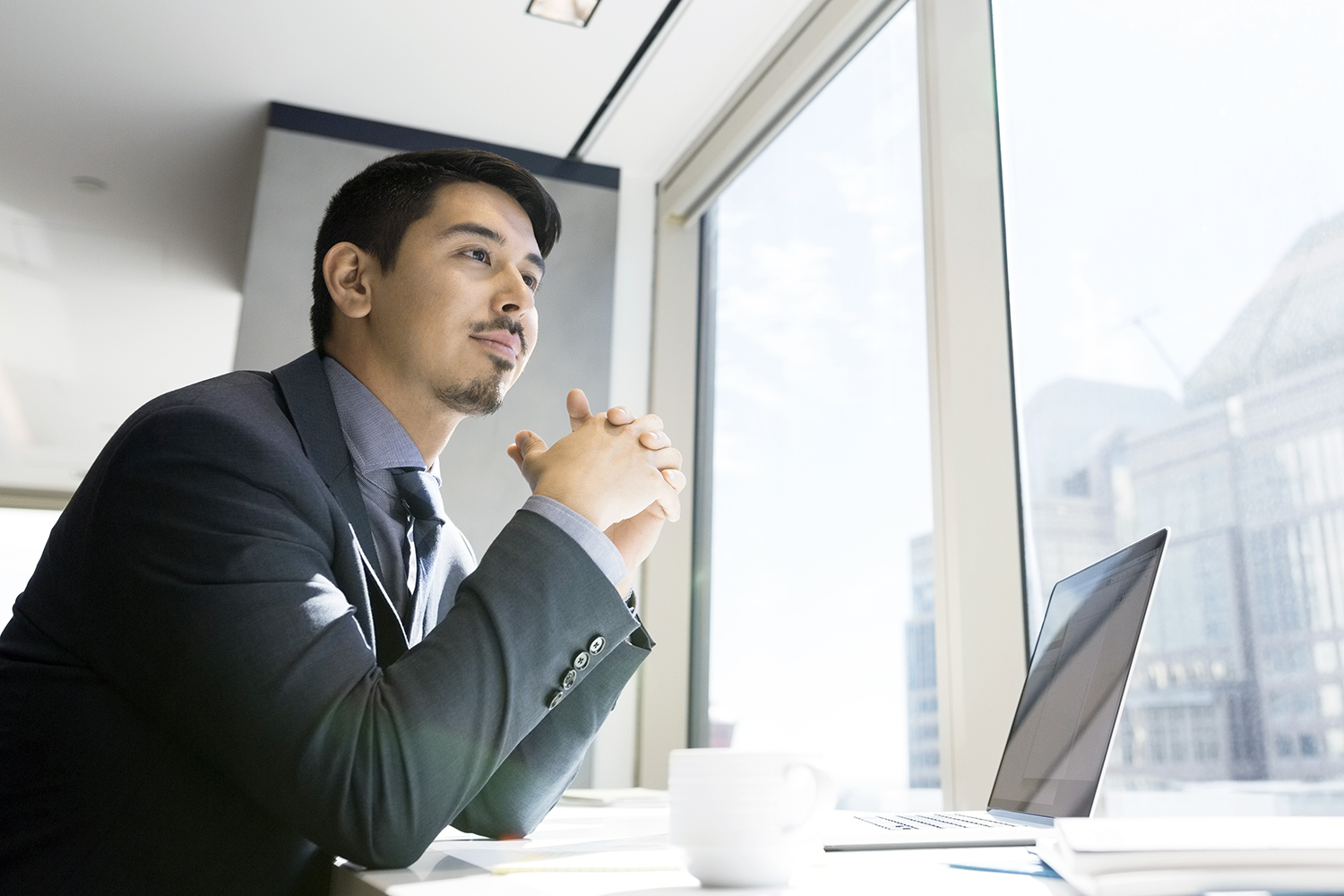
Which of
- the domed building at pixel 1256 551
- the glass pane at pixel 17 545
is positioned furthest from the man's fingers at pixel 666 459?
the glass pane at pixel 17 545

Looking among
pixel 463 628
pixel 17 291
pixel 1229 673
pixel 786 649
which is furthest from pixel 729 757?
pixel 17 291

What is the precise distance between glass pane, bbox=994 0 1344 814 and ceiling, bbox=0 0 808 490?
1.18 m

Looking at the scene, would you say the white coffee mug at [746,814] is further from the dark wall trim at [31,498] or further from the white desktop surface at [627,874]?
the dark wall trim at [31,498]

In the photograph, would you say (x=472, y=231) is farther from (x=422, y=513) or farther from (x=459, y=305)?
(x=422, y=513)

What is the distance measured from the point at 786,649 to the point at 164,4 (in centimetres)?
218

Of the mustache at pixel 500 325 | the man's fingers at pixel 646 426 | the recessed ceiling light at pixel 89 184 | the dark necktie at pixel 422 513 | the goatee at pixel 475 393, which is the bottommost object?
the dark necktie at pixel 422 513

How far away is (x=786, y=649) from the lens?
2.37 meters

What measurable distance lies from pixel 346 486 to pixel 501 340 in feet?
1.40

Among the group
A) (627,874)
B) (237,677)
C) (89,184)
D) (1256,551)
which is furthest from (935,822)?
(89,184)

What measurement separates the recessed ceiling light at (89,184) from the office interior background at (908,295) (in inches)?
1.2

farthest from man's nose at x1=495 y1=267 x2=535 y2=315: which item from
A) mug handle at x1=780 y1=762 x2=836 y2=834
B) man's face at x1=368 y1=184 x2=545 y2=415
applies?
mug handle at x1=780 y1=762 x2=836 y2=834

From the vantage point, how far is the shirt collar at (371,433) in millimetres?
1194

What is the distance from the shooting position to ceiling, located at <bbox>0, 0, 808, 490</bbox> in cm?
257

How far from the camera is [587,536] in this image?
2.85 feet
